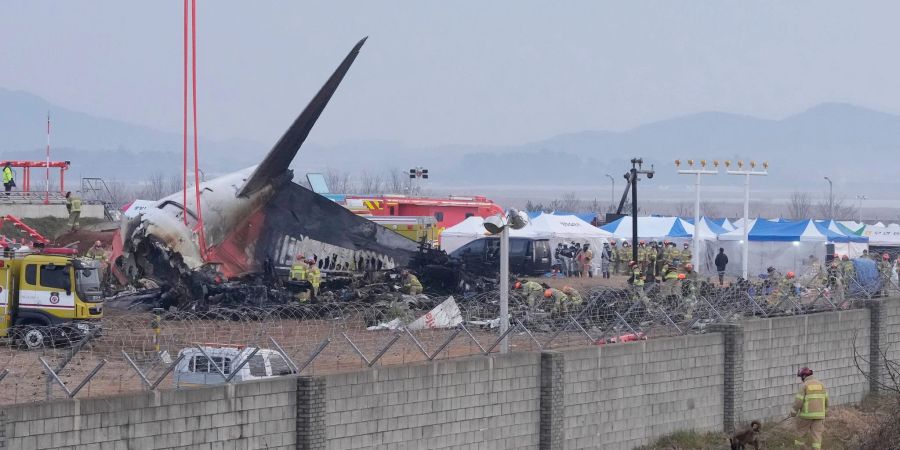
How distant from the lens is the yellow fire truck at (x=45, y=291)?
25578 mm

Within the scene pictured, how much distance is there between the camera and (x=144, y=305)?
1296 inches

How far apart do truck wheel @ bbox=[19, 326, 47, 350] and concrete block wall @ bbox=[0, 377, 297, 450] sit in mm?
4936

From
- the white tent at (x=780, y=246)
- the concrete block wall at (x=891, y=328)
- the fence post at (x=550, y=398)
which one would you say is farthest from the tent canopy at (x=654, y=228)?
the fence post at (x=550, y=398)

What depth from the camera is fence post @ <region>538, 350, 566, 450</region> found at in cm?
1850

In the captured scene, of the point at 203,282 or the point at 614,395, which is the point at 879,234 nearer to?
the point at 203,282

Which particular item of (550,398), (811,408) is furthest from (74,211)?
(811,408)

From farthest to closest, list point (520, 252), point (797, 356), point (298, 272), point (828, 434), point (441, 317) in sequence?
point (520, 252), point (298, 272), point (441, 317), point (797, 356), point (828, 434)

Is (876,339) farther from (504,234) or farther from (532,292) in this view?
(504,234)

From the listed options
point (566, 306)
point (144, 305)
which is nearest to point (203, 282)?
point (144, 305)

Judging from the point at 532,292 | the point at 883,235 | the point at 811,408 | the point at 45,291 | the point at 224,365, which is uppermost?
the point at 883,235

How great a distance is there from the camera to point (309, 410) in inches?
601

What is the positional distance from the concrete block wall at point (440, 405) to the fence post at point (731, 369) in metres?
4.94

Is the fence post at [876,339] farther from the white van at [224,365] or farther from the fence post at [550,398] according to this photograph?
the white van at [224,365]

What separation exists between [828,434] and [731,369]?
219cm
